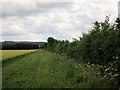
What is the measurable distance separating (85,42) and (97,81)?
9.78 meters

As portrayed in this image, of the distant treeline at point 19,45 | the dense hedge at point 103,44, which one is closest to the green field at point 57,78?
the dense hedge at point 103,44

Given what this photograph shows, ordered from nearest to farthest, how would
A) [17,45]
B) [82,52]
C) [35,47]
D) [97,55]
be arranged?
1. [97,55]
2. [82,52]
3. [17,45]
4. [35,47]

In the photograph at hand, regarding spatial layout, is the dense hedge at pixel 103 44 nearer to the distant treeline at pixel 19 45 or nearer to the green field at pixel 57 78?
the green field at pixel 57 78

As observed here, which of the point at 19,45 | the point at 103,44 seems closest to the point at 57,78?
the point at 103,44

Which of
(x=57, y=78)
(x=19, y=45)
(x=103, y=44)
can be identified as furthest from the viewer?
(x=19, y=45)

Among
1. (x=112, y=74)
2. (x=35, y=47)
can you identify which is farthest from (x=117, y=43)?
(x=35, y=47)

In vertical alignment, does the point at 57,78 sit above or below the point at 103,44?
below

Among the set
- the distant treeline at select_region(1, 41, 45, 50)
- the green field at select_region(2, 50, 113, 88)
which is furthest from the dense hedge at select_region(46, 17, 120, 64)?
the distant treeline at select_region(1, 41, 45, 50)

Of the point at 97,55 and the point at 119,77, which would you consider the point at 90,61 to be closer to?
the point at 97,55

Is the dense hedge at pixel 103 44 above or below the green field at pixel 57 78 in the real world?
above

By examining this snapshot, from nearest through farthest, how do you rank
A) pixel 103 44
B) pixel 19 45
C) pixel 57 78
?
pixel 103 44
pixel 57 78
pixel 19 45

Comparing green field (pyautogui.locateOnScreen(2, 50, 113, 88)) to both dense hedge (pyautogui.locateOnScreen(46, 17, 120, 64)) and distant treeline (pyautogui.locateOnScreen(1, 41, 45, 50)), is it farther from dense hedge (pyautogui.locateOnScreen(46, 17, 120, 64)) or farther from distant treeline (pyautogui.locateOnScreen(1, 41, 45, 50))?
distant treeline (pyautogui.locateOnScreen(1, 41, 45, 50))

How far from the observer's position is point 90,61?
2228 cm

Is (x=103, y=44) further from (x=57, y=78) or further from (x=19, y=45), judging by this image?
(x=19, y=45)
